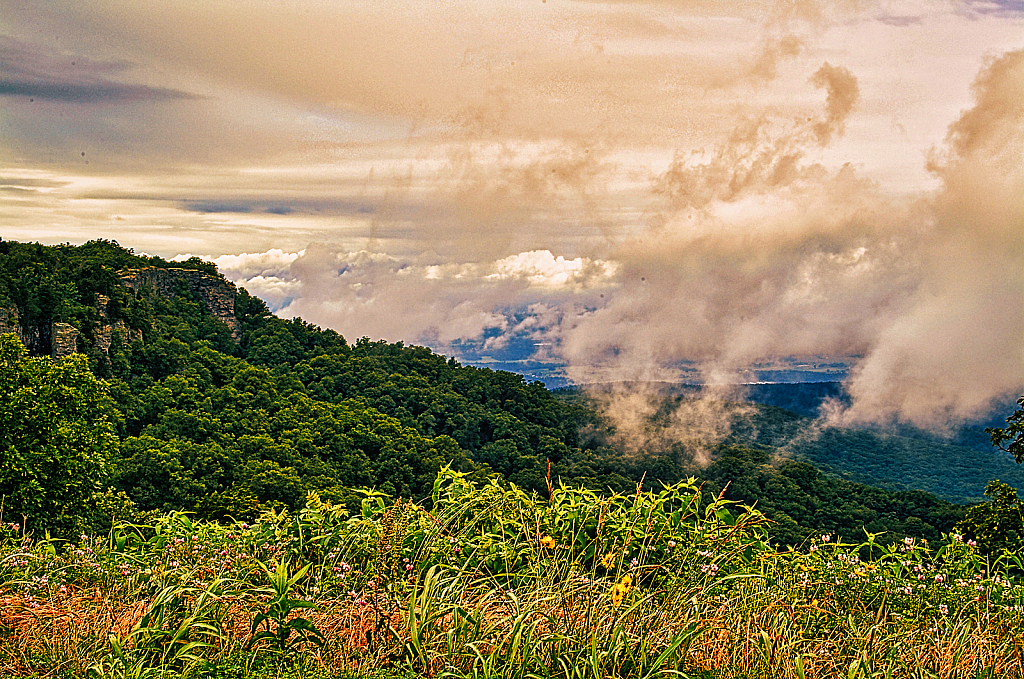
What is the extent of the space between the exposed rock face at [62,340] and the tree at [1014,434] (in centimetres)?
3796

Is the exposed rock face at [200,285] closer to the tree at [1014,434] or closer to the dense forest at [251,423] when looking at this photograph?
the dense forest at [251,423]

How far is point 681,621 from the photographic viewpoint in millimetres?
3145

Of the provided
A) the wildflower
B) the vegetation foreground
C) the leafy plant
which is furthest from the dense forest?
the wildflower

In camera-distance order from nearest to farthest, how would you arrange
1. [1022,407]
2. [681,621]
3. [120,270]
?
[681,621]
[1022,407]
[120,270]

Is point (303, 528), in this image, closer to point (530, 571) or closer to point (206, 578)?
point (206, 578)

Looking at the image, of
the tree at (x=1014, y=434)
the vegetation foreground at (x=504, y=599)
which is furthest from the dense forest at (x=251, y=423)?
the vegetation foreground at (x=504, y=599)

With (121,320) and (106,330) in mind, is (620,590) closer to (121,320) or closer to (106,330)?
(106,330)

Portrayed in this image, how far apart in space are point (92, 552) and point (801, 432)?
2686 inches

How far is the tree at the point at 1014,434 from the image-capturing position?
39.8 ft

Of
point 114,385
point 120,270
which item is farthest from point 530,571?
point 120,270

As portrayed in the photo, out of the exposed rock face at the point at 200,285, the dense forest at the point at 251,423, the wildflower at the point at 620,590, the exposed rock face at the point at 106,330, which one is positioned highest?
the exposed rock face at the point at 200,285

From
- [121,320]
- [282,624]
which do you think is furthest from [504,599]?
[121,320]

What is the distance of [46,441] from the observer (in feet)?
49.4

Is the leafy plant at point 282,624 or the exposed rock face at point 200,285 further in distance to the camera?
the exposed rock face at point 200,285
